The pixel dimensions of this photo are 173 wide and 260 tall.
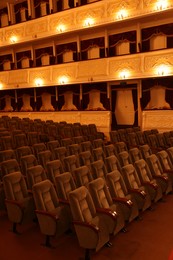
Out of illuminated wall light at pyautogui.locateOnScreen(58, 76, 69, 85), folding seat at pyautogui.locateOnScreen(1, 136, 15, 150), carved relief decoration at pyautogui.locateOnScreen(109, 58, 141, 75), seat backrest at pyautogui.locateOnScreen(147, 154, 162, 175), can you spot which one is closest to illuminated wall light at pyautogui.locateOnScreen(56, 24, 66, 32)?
illuminated wall light at pyautogui.locateOnScreen(58, 76, 69, 85)

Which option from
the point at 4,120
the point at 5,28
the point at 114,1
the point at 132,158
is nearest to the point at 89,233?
the point at 132,158

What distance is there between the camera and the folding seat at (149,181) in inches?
141

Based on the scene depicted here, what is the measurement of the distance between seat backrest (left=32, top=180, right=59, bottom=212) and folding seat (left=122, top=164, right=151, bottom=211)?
3.13 feet

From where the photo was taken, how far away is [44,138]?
244 inches

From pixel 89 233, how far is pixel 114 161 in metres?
1.62

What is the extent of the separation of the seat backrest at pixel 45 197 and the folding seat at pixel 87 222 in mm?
351

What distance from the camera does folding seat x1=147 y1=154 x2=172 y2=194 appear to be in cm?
393

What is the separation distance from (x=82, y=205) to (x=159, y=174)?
1926 millimetres

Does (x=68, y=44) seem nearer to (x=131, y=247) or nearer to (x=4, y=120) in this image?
(x=4, y=120)

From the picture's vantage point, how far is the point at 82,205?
104 inches

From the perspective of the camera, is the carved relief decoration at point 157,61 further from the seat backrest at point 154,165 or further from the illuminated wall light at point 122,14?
the seat backrest at point 154,165

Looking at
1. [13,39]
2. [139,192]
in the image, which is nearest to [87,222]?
[139,192]

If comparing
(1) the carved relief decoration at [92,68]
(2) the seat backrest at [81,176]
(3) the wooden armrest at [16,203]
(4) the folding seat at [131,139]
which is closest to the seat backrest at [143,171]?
(2) the seat backrest at [81,176]

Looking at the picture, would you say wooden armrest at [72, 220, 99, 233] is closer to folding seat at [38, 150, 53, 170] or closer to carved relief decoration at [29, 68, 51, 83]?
folding seat at [38, 150, 53, 170]
